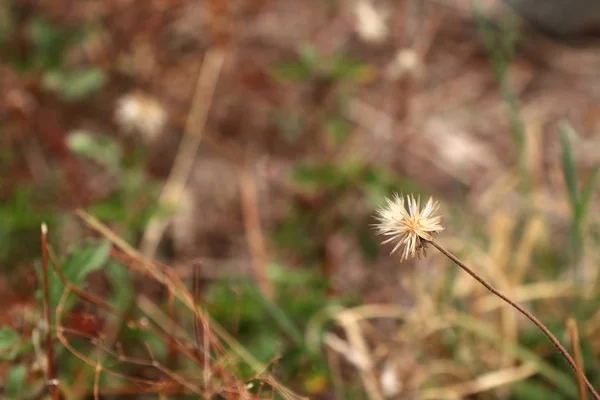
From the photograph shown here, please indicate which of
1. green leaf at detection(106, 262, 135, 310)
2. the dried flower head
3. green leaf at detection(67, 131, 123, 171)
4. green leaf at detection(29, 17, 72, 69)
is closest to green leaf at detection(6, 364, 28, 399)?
green leaf at detection(106, 262, 135, 310)

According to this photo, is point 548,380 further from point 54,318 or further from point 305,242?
point 54,318

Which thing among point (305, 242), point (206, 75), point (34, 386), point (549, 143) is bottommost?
point (34, 386)

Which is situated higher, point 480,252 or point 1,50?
point 480,252

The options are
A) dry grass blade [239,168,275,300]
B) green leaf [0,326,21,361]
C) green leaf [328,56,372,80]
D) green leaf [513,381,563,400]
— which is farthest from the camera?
green leaf [328,56,372,80]

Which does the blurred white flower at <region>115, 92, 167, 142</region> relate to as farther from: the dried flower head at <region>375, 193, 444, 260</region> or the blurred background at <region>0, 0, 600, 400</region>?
the dried flower head at <region>375, 193, 444, 260</region>

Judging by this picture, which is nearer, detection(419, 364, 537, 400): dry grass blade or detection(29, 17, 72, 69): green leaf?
detection(419, 364, 537, 400): dry grass blade

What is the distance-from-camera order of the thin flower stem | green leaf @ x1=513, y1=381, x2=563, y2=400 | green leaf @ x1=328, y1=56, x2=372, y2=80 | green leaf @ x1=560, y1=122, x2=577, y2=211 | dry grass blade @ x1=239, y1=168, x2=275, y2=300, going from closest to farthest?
the thin flower stem
green leaf @ x1=560, y1=122, x2=577, y2=211
green leaf @ x1=513, y1=381, x2=563, y2=400
dry grass blade @ x1=239, y1=168, x2=275, y2=300
green leaf @ x1=328, y1=56, x2=372, y2=80

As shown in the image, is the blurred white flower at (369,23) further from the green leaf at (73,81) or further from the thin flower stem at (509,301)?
the thin flower stem at (509,301)

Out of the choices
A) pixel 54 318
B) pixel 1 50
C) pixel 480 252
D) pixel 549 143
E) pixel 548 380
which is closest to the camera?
pixel 54 318

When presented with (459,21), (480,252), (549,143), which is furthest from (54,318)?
(459,21)
